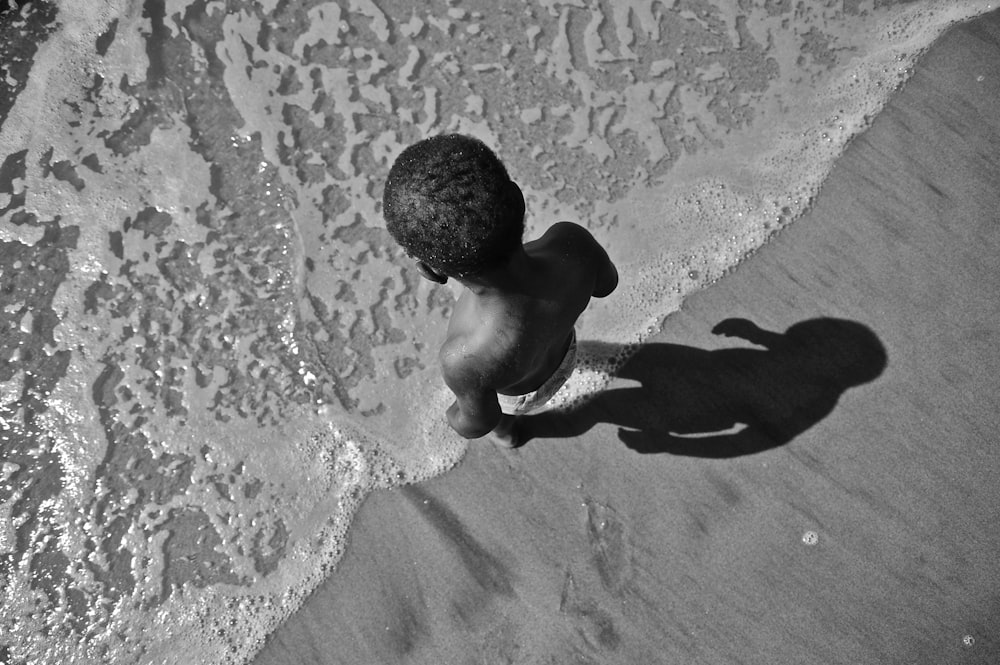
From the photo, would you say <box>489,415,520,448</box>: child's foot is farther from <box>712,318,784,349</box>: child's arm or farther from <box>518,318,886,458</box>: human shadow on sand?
<box>712,318,784,349</box>: child's arm

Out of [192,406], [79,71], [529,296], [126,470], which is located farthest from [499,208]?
[79,71]

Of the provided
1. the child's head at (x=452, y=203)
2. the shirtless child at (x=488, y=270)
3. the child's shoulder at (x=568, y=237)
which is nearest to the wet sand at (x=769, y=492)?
the shirtless child at (x=488, y=270)

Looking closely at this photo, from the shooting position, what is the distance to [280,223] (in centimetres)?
337

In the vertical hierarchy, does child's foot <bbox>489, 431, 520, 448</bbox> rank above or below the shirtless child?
below

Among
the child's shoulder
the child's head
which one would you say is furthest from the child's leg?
the child's head

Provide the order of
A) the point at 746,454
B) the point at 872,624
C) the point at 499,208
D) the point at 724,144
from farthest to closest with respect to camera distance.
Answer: the point at 724,144 → the point at 746,454 → the point at 872,624 → the point at 499,208

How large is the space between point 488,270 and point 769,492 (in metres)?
1.96

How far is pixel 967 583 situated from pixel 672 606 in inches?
49.1

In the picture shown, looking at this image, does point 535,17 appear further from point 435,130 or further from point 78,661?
point 78,661

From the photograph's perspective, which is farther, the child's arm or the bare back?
the child's arm

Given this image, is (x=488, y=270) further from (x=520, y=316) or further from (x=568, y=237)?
(x=568, y=237)

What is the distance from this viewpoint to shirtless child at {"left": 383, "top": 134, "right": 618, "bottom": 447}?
1.55 metres

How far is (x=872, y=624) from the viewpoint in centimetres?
277

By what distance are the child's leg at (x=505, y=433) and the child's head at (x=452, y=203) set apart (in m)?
1.26
